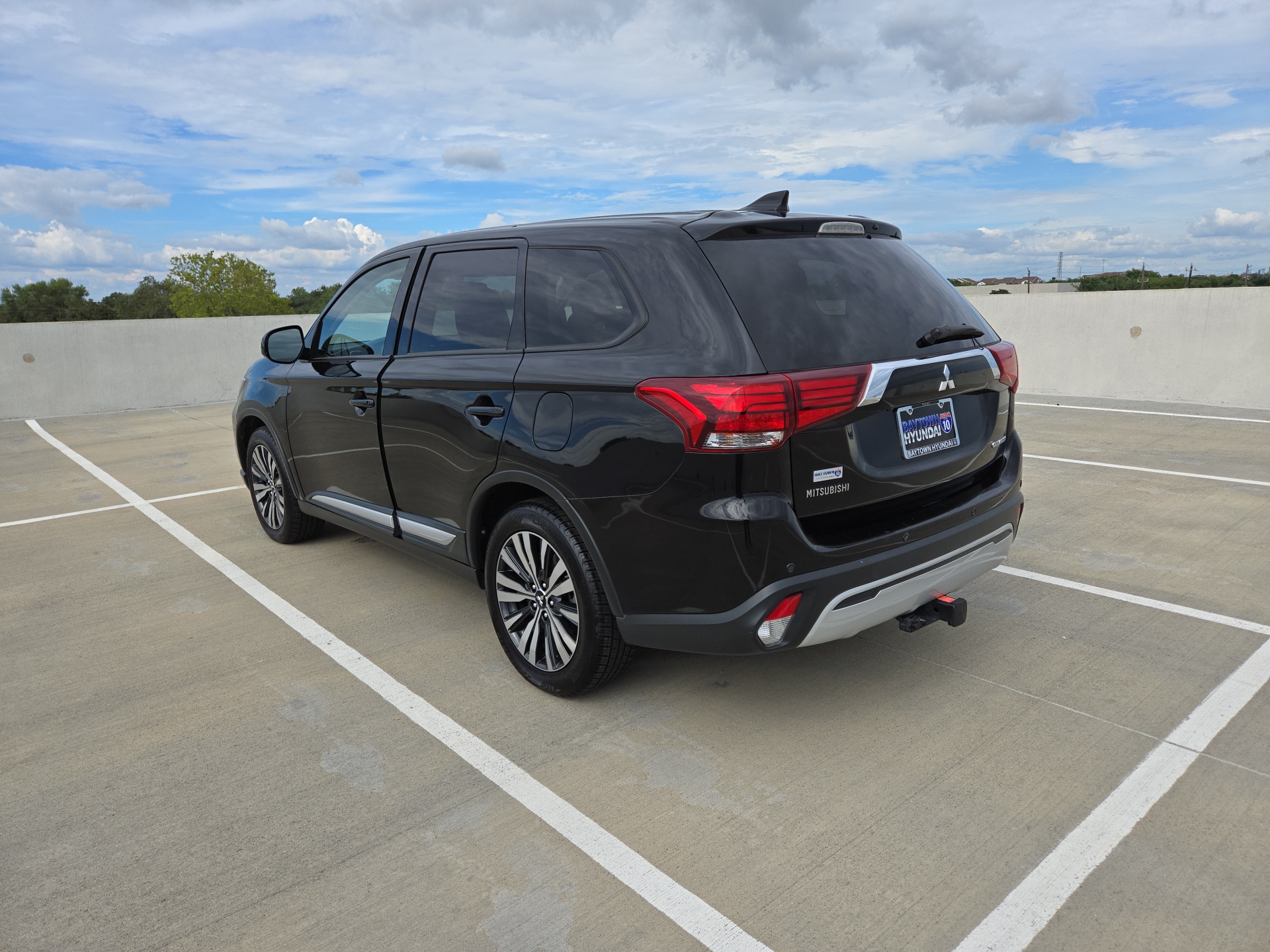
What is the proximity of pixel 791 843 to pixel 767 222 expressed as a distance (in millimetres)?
2015

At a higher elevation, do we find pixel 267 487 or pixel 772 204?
pixel 772 204

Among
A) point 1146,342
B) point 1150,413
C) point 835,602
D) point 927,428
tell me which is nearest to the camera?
point 835,602

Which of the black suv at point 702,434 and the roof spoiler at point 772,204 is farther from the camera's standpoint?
the roof spoiler at point 772,204

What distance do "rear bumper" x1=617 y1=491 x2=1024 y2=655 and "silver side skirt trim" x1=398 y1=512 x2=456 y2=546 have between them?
3.72 feet

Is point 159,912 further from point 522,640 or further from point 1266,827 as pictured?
point 1266,827

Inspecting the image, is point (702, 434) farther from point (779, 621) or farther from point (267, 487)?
point (267, 487)

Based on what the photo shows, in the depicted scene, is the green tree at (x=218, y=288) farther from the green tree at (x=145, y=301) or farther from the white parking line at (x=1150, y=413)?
the white parking line at (x=1150, y=413)

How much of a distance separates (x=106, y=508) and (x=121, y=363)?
8964 mm

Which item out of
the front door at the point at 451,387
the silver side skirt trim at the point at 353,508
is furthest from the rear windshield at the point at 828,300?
the silver side skirt trim at the point at 353,508

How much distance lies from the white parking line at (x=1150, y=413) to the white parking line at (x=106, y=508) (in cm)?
775

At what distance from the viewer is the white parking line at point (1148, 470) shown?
675cm

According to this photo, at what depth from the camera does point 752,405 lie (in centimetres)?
266

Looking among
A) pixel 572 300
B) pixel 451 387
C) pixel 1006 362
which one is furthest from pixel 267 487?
pixel 1006 362

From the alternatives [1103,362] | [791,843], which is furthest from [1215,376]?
[791,843]
